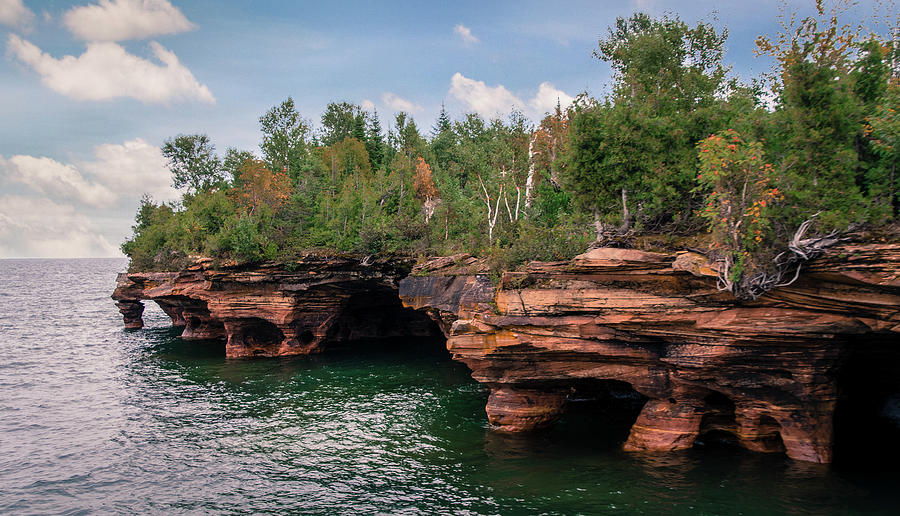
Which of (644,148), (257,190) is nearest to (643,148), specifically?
(644,148)

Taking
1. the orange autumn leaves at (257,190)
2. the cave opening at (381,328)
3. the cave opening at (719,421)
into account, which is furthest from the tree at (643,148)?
the orange autumn leaves at (257,190)

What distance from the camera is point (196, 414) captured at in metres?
26.0

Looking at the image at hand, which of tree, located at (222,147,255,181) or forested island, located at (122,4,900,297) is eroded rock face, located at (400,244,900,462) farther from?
tree, located at (222,147,255,181)

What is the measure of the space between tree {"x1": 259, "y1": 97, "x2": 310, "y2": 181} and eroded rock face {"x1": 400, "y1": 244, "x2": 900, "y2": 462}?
3668cm

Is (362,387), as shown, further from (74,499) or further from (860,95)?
(860,95)

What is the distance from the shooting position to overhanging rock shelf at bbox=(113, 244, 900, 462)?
1476 centimetres

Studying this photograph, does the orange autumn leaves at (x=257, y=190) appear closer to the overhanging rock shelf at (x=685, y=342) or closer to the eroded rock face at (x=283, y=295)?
the eroded rock face at (x=283, y=295)

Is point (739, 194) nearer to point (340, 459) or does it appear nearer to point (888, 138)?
point (888, 138)

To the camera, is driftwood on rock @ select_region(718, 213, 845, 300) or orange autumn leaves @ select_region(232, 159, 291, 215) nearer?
driftwood on rock @ select_region(718, 213, 845, 300)

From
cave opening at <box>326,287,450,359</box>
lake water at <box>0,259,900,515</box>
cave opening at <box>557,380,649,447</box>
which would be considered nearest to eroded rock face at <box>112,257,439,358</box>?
cave opening at <box>326,287,450,359</box>

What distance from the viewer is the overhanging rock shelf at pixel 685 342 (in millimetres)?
14758

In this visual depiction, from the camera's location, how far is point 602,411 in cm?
2412

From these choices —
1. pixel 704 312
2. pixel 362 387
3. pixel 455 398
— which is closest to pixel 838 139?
pixel 704 312

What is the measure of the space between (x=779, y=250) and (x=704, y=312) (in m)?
2.90
